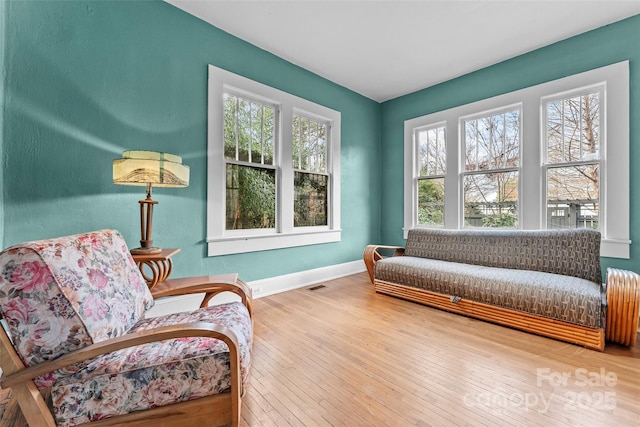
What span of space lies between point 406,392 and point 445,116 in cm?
382

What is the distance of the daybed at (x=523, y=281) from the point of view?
2.00 m

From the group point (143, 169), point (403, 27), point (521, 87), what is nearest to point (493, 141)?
point (521, 87)

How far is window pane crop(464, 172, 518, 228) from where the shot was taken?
3562mm

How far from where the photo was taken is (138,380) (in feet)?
3.63

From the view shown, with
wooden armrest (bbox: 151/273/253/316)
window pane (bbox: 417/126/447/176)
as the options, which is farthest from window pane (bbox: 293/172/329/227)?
wooden armrest (bbox: 151/273/253/316)

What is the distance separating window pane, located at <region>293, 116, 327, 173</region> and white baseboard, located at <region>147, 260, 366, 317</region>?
1504 millimetres

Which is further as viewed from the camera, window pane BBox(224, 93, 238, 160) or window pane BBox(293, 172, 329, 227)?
window pane BBox(293, 172, 329, 227)

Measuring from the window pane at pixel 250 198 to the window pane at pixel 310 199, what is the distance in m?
0.40

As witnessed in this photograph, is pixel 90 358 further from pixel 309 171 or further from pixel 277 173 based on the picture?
pixel 309 171

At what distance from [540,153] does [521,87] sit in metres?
0.88

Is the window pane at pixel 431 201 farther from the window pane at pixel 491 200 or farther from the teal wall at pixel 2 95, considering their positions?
the teal wall at pixel 2 95

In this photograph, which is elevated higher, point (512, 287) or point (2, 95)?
point (2, 95)

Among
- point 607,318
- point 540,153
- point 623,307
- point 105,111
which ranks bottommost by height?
point 607,318

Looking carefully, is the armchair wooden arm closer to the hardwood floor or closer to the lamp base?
the hardwood floor
